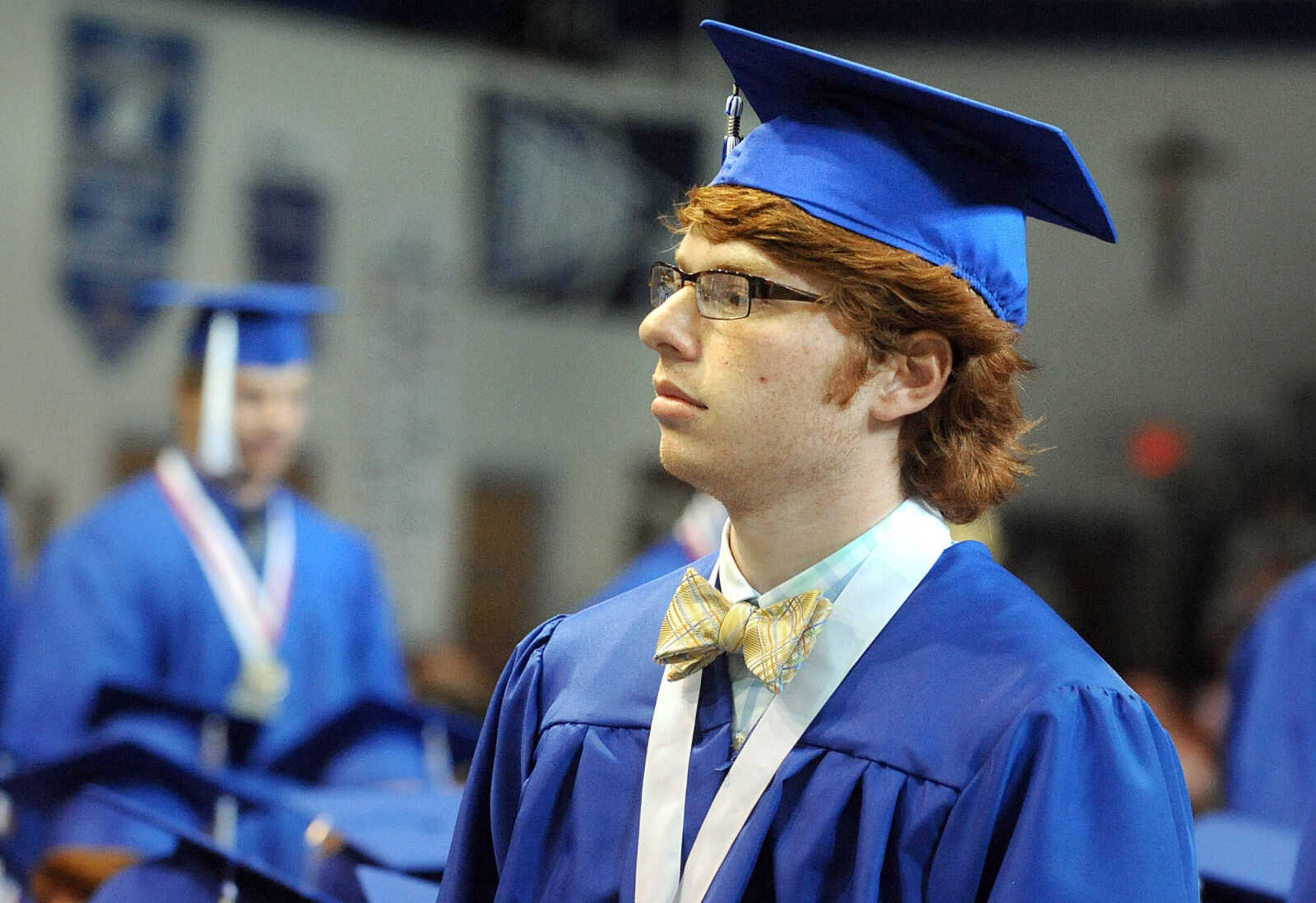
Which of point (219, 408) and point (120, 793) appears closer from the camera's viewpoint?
point (120, 793)

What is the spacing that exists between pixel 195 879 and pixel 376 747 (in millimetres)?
1279

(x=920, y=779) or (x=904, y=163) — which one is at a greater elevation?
(x=904, y=163)

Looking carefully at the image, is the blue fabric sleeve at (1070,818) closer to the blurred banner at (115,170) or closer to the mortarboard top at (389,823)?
the mortarboard top at (389,823)

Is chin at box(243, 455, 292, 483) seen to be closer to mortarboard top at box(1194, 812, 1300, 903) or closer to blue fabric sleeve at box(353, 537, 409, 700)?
blue fabric sleeve at box(353, 537, 409, 700)

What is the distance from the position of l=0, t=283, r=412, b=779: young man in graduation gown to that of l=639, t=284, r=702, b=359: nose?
230 cm

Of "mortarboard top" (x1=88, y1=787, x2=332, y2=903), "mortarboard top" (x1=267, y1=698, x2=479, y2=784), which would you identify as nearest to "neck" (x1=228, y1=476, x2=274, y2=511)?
"mortarboard top" (x1=267, y1=698, x2=479, y2=784)

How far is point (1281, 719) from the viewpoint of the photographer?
3266 millimetres

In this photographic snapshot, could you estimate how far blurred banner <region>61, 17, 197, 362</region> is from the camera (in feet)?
27.8

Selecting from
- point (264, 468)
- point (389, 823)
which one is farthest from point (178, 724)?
point (389, 823)

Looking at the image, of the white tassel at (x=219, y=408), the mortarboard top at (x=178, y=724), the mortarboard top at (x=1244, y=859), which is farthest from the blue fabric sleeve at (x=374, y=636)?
the mortarboard top at (x=1244, y=859)

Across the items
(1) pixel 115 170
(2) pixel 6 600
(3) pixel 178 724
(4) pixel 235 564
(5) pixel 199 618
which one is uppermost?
(1) pixel 115 170

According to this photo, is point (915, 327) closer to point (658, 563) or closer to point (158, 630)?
point (158, 630)

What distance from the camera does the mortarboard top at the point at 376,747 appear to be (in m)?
3.32

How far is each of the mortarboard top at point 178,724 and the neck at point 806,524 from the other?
2050 mm
